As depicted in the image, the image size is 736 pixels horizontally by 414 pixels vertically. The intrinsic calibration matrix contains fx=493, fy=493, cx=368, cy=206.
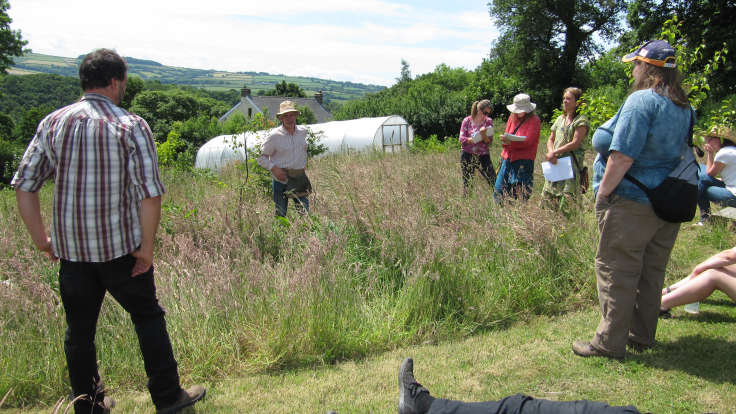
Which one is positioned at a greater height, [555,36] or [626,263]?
[555,36]

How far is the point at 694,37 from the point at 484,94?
1108cm

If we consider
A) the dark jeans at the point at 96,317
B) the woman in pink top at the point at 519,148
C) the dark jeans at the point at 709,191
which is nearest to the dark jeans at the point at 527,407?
the dark jeans at the point at 96,317

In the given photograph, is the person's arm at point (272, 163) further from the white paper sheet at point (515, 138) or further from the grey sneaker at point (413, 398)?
the grey sneaker at point (413, 398)

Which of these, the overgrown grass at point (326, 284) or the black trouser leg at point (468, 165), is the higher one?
the black trouser leg at point (468, 165)

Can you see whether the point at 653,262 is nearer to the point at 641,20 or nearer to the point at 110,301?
the point at 110,301

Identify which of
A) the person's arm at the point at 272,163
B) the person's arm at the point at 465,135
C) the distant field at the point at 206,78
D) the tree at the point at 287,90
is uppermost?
the distant field at the point at 206,78

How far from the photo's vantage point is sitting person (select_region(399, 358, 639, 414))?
83.0 inches

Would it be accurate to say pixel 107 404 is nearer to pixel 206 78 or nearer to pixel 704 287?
pixel 704 287

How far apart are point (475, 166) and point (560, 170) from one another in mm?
2180

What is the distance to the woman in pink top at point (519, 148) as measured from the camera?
614cm

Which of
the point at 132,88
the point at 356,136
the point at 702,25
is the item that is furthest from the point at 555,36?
the point at 132,88

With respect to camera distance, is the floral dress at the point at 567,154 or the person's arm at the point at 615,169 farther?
the floral dress at the point at 567,154

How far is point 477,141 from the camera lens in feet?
23.9

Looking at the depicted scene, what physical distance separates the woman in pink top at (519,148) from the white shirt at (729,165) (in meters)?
1.97
